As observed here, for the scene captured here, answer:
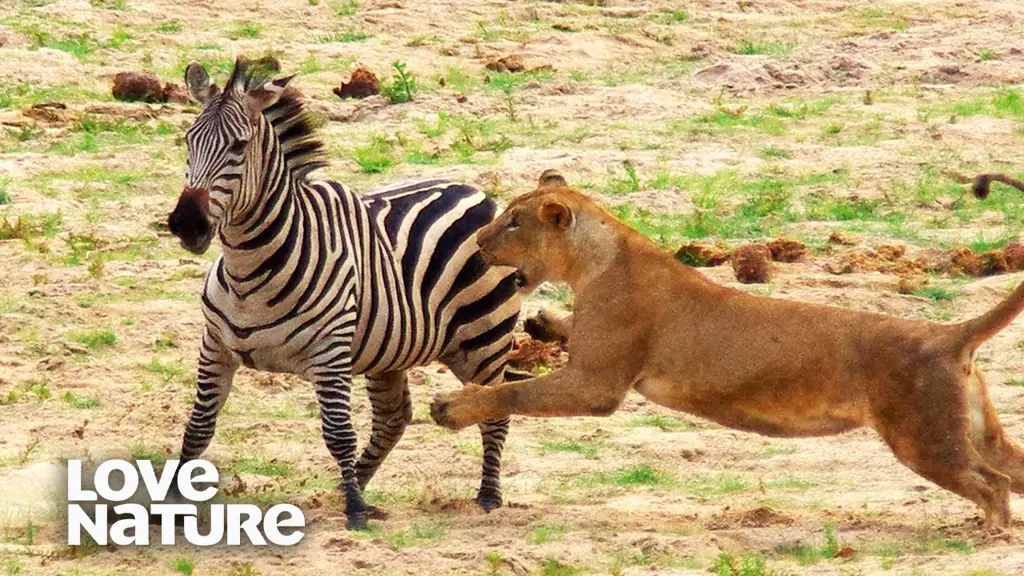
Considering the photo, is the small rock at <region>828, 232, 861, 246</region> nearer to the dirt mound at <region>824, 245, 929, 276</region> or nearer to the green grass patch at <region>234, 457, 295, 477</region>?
the dirt mound at <region>824, 245, 929, 276</region>

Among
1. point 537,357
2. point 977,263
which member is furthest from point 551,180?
point 977,263

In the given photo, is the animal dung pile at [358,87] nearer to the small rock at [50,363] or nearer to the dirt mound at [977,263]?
the dirt mound at [977,263]

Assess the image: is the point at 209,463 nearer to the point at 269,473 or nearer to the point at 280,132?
the point at 269,473

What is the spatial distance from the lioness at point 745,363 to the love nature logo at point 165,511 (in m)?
0.88

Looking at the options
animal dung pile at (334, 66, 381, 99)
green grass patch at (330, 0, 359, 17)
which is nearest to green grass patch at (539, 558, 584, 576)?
animal dung pile at (334, 66, 381, 99)

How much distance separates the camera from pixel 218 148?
9258 mm

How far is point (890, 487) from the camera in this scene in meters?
10.4

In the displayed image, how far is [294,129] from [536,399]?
5.65 ft

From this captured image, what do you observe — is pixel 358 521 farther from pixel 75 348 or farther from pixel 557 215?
pixel 75 348

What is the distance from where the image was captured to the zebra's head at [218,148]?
902 centimetres

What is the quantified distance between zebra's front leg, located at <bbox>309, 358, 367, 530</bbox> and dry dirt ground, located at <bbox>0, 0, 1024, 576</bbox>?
108mm

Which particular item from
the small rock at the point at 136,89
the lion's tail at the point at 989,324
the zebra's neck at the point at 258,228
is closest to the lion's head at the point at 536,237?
the zebra's neck at the point at 258,228

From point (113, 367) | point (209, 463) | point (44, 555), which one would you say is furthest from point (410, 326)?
point (113, 367)

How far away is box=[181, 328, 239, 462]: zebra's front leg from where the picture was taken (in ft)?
31.7
